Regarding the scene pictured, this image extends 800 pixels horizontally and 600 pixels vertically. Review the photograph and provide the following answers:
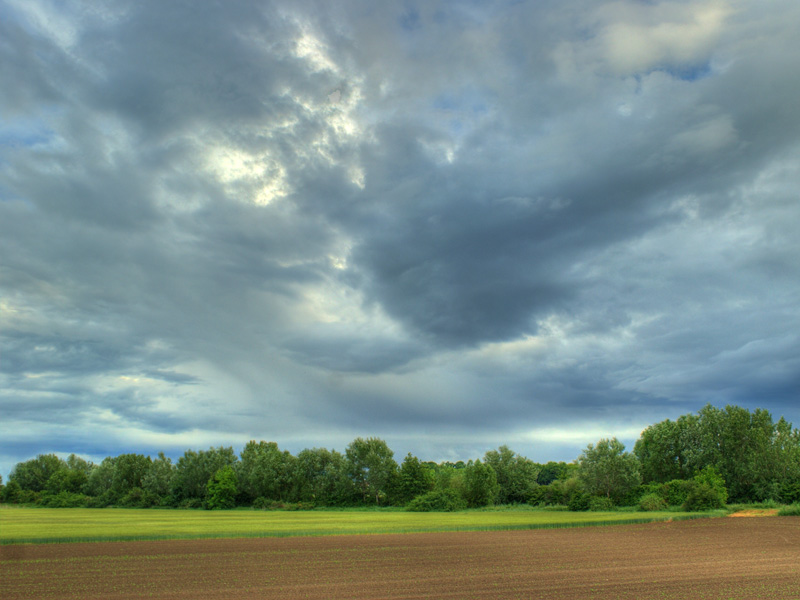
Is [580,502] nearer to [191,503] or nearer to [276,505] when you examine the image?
[276,505]

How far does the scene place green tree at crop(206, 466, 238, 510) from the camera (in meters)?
108

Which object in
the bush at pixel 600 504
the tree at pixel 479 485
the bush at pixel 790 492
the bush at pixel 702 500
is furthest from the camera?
the tree at pixel 479 485

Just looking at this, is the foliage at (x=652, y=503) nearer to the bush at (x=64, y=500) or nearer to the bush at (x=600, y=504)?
the bush at (x=600, y=504)

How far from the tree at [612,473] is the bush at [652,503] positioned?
788 centimetres

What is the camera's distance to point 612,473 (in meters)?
87.4

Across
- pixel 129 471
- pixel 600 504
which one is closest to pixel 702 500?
pixel 600 504

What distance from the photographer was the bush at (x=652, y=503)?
253 ft

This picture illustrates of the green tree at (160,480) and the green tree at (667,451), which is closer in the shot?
the green tree at (667,451)

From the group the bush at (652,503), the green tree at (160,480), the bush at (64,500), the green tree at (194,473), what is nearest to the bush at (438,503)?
the bush at (652,503)

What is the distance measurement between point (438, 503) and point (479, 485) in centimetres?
1079

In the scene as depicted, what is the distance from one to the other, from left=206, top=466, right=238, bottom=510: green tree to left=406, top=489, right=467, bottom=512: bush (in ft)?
128

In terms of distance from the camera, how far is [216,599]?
795 inches

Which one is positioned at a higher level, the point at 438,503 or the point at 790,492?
the point at 790,492

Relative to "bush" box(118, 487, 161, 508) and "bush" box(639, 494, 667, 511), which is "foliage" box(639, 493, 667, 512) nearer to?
"bush" box(639, 494, 667, 511)
